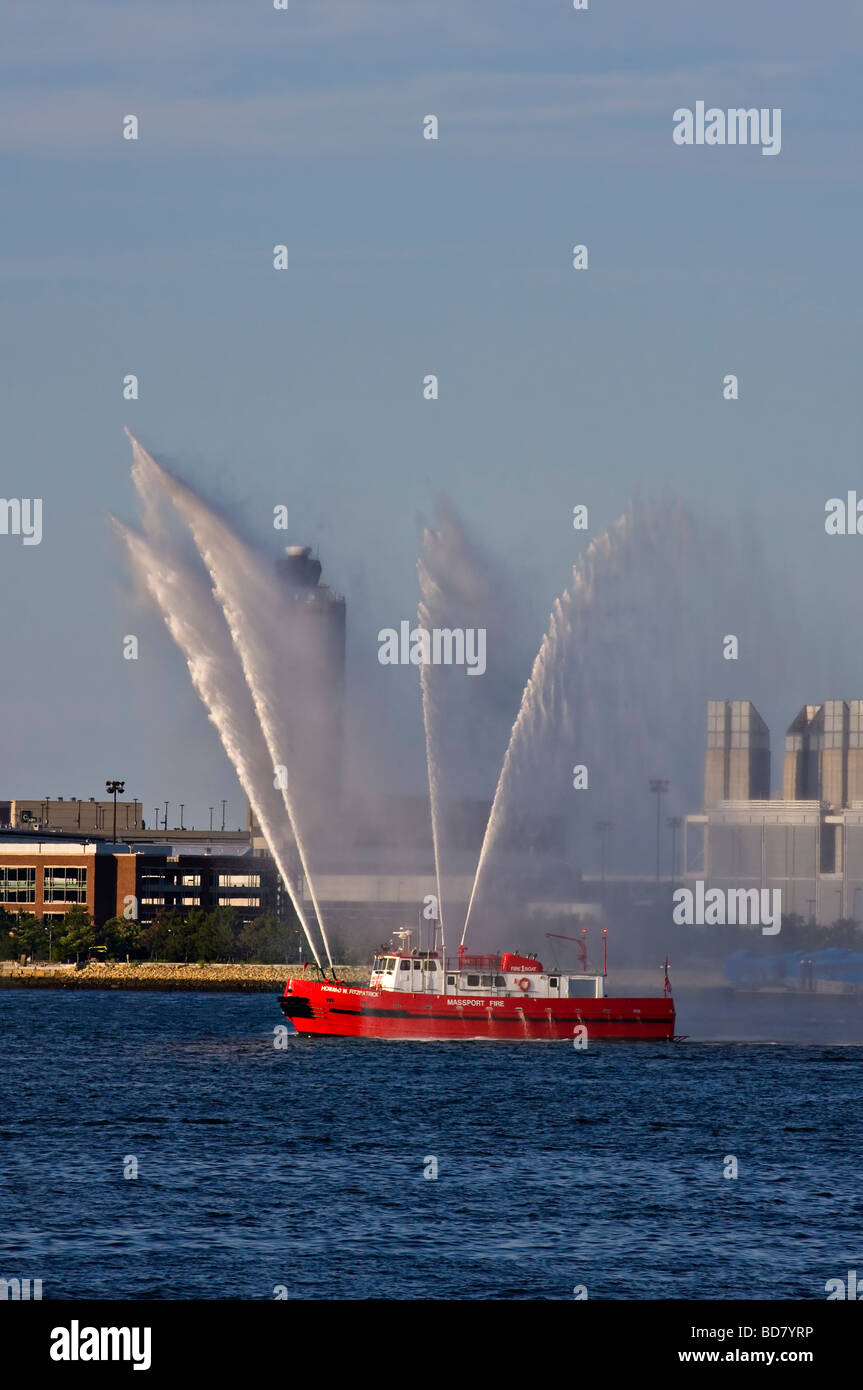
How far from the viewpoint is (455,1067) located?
66875mm

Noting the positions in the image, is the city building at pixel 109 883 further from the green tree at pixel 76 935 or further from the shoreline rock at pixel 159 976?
the shoreline rock at pixel 159 976

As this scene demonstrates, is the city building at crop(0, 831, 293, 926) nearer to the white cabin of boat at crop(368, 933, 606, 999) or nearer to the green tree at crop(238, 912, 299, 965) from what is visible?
the green tree at crop(238, 912, 299, 965)

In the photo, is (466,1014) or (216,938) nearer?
(466,1014)

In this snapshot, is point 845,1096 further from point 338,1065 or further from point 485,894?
point 485,894

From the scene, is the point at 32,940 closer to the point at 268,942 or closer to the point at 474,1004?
the point at 268,942

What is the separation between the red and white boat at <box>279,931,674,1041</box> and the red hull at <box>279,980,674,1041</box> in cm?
4

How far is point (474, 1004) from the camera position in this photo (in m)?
75.9

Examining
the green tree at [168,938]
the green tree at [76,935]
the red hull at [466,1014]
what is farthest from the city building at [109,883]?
the red hull at [466,1014]

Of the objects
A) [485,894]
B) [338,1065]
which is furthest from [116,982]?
[338,1065]

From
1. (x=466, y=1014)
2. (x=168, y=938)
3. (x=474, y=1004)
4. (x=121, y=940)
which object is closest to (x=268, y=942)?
(x=168, y=938)

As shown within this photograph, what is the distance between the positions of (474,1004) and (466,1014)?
55cm

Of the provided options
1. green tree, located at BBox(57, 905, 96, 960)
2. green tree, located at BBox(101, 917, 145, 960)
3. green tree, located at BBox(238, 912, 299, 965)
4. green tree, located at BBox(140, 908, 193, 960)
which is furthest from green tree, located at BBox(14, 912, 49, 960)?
green tree, located at BBox(238, 912, 299, 965)

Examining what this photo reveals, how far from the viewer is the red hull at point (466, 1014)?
75750mm

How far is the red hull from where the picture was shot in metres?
75.8
